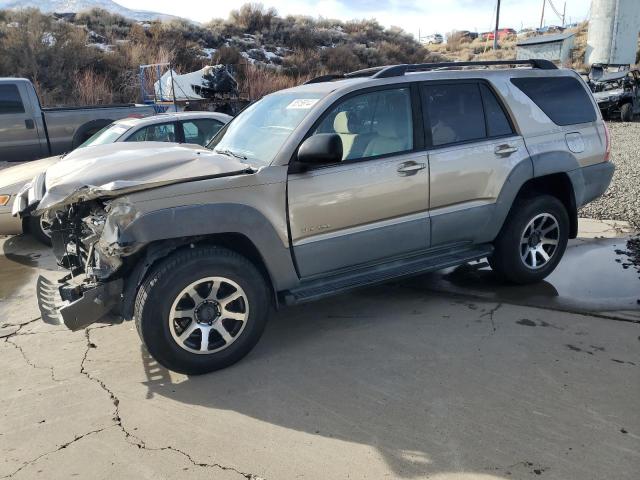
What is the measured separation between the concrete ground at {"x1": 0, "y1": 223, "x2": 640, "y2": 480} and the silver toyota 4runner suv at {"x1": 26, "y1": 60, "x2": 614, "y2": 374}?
16.4 inches

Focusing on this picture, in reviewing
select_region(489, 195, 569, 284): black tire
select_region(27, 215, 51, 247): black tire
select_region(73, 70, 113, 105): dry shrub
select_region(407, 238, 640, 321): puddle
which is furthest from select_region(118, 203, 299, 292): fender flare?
select_region(73, 70, 113, 105): dry shrub

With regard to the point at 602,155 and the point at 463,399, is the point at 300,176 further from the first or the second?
the point at 602,155

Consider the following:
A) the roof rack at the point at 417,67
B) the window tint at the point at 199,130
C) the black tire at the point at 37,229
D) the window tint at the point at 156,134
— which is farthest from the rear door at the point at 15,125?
the roof rack at the point at 417,67

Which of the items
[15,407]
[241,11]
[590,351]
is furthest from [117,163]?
[241,11]

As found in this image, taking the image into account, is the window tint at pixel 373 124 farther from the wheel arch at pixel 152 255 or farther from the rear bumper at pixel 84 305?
the rear bumper at pixel 84 305

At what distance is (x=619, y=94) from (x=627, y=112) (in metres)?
0.68

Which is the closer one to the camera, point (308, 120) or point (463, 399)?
point (463, 399)

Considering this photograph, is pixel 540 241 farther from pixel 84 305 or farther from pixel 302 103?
pixel 84 305

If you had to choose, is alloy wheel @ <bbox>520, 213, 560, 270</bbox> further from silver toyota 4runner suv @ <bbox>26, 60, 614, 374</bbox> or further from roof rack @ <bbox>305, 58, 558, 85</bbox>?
roof rack @ <bbox>305, 58, 558, 85</bbox>

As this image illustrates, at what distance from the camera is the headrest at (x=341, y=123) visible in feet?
12.8

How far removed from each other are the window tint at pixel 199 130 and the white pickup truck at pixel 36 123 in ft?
8.77

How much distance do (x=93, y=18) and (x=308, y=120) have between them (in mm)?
28999

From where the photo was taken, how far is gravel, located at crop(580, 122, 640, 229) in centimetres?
698

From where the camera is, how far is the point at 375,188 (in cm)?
388
